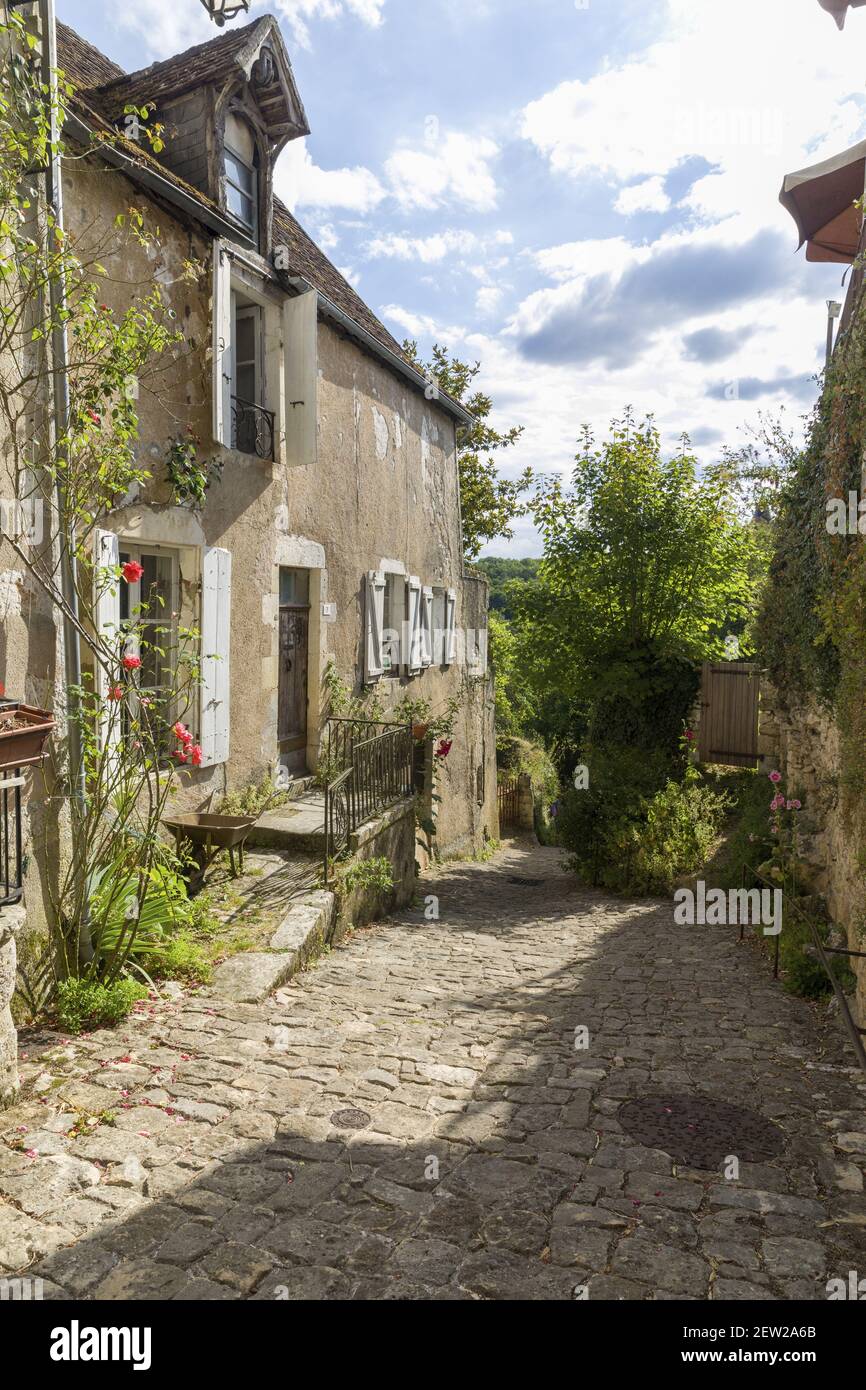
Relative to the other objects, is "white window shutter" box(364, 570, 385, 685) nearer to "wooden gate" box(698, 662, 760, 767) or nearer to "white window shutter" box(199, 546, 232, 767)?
"white window shutter" box(199, 546, 232, 767)

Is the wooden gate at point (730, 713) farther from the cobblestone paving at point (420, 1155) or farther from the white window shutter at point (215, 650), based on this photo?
the white window shutter at point (215, 650)

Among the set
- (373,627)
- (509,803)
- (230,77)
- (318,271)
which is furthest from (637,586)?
(509,803)

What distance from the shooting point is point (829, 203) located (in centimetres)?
878

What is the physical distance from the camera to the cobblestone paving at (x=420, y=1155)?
2703mm

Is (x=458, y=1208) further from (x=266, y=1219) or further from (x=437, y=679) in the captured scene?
(x=437, y=679)

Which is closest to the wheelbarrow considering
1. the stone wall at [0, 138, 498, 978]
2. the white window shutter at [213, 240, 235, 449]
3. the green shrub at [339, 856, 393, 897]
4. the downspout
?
the stone wall at [0, 138, 498, 978]

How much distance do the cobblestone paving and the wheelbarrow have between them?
3.91 ft

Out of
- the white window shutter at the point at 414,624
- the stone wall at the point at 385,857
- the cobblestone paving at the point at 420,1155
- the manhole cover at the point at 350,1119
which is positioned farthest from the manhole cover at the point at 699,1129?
the white window shutter at the point at 414,624

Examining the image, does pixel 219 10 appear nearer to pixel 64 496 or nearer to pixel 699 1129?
pixel 64 496

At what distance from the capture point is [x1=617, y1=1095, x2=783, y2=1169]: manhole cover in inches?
137

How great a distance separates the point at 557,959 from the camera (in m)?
7.28

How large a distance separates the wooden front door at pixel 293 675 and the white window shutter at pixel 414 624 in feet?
8.35

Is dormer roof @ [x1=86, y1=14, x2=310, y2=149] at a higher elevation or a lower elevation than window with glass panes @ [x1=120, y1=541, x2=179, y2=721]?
higher

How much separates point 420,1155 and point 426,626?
9438 millimetres
